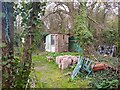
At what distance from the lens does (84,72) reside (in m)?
4.41

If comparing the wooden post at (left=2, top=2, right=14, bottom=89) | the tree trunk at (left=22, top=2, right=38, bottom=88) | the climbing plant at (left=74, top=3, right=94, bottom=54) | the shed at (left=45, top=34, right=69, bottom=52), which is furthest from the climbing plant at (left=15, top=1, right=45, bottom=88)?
the shed at (left=45, top=34, right=69, bottom=52)

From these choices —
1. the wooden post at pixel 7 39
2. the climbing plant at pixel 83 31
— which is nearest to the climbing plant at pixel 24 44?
the wooden post at pixel 7 39

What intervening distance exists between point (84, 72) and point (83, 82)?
25.5 inches

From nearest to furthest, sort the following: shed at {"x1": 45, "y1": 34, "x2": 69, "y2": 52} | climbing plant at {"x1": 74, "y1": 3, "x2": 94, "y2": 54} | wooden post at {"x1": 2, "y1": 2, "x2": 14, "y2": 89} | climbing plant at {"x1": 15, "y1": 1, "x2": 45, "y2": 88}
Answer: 1. wooden post at {"x1": 2, "y1": 2, "x2": 14, "y2": 89}
2. climbing plant at {"x1": 15, "y1": 1, "x2": 45, "y2": 88}
3. climbing plant at {"x1": 74, "y1": 3, "x2": 94, "y2": 54}
4. shed at {"x1": 45, "y1": 34, "x2": 69, "y2": 52}

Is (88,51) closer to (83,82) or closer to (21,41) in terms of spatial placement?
(83,82)

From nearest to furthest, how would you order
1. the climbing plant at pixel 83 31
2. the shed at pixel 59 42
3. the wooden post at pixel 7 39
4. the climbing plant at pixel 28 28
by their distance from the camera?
the wooden post at pixel 7 39 < the climbing plant at pixel 28 28 < the climbing plant at pixel 83 31 < the shed at pixel 59 42

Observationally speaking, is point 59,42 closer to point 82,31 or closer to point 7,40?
point 82,31

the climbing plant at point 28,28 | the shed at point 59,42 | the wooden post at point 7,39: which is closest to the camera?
the wooden post at point 7,39

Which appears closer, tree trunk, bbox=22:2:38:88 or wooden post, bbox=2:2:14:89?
wooden post, bbox=2:2:14:89

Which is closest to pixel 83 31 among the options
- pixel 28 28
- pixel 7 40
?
pixel 28 28

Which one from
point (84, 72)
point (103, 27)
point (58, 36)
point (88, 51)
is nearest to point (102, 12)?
point (103, 27)

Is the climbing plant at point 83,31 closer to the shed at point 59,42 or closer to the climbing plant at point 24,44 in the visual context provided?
the shed at point 59,42

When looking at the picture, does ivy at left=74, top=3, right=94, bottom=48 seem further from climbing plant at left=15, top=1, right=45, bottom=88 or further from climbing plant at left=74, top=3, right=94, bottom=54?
climbing plant at left=15, top=1, right=45, bottom=88

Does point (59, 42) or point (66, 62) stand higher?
point (59, 42)
